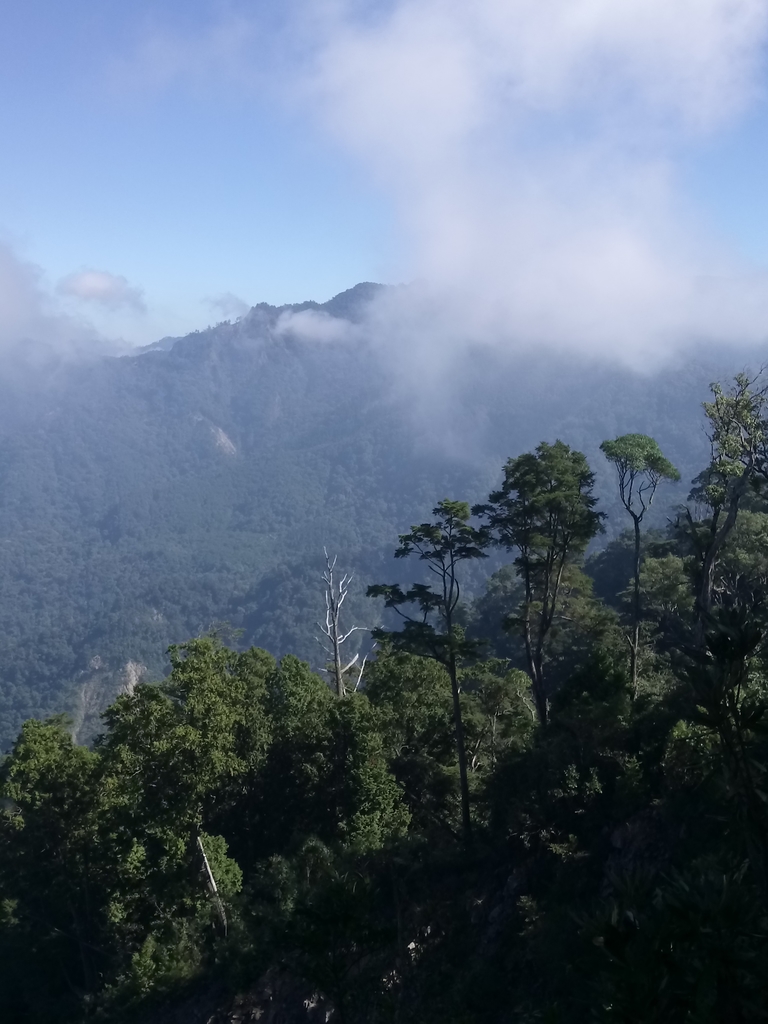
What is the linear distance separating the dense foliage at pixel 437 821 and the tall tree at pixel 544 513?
0.08 metres

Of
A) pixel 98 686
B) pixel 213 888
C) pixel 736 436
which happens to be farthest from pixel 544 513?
pixel 98 686

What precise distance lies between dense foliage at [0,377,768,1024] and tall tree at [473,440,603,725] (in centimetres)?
8

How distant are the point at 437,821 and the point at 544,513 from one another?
7.57 m

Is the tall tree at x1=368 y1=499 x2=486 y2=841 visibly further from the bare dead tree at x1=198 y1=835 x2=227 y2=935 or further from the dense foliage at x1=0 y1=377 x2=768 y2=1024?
the bare dead tree at x1=198 y1=835 x2=227 y2=935

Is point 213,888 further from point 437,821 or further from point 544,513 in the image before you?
point 544,513

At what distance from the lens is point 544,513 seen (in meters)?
19.5

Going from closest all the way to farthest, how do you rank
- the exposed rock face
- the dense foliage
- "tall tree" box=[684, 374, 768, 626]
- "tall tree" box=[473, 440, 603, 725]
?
the dense foliage, "tall tree" box=[684, 374, 768, 626], "tall tree" box=[473, 440, 603, 725], the exposed rock face

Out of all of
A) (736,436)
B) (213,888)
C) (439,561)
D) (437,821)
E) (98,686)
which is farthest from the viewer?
(98,686)

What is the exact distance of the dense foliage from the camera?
688 cm

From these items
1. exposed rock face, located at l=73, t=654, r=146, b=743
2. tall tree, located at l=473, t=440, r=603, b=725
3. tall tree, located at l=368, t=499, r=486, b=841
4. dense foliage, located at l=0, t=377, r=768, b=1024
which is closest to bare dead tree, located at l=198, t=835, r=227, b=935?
dense foliage, located at l=0, t=377, r=768, b=1024

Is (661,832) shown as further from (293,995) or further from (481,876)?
(293,995)

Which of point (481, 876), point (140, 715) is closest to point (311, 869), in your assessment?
point (481, 876)

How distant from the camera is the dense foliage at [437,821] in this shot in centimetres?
688

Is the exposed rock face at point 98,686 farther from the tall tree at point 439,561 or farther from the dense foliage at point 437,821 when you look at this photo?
the tall tree at point 439,561
